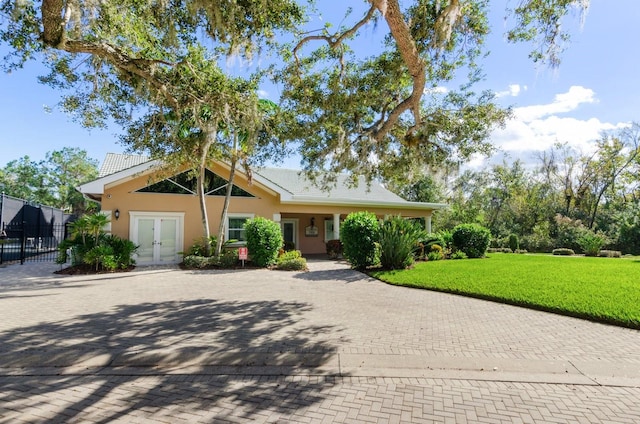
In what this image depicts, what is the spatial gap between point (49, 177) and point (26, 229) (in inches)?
1075

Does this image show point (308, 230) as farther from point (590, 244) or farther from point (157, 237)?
point (590, 244)

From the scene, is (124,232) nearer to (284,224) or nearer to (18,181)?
(284,224)

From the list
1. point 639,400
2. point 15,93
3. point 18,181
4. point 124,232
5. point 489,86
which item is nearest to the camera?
point 639,400

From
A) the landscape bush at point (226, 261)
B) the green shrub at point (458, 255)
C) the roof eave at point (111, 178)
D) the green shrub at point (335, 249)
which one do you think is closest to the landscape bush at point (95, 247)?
the roof eave at point (111, 178)

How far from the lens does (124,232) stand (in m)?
13.4

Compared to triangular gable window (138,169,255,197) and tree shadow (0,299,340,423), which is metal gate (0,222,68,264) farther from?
tree shadow (0,299,340,423)

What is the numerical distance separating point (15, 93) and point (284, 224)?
12967mm

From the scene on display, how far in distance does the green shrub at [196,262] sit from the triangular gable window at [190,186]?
337cm

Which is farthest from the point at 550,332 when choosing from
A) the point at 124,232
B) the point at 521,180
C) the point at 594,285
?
the point at 521,180

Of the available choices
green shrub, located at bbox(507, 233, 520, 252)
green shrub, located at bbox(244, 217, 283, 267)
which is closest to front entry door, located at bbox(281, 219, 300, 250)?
green shrub, located at bbox(244, 217, 283, 267)

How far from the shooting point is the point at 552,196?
98.0ft

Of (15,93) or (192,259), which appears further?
(192,259)

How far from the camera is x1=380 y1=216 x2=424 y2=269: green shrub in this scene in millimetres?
11031

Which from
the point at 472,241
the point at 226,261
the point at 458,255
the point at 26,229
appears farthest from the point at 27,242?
the point at 472,241
